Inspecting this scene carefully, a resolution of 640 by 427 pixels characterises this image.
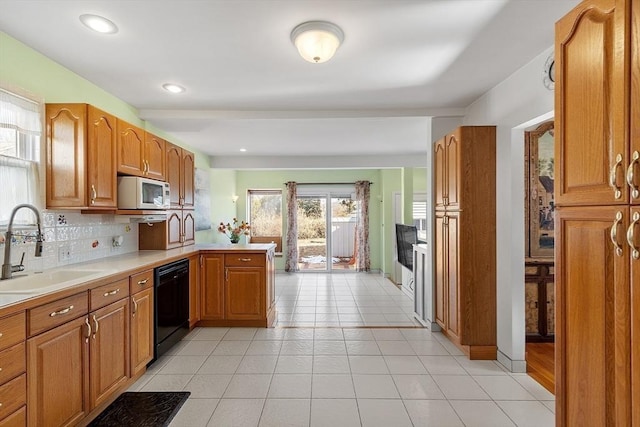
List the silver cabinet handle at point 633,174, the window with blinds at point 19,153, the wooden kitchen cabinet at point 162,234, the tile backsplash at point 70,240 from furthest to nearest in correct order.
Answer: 1. the wooden kitchen cabinet at point 162,234
2. the tile backsplash at point 70,240
3. the window with blinds at point 19,153
4. the silver cabinet handle at point 633,174

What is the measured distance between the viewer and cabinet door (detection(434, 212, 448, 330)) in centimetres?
337

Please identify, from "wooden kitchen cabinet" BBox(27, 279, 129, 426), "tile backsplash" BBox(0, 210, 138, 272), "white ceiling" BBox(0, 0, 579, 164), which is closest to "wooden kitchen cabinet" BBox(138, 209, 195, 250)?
"tile backsplash" BBox(0, 210, 138, 272)

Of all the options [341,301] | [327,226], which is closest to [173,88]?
[341,301]

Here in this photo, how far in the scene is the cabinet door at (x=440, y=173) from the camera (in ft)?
11.1

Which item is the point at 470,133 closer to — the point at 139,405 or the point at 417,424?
the point at 417,424

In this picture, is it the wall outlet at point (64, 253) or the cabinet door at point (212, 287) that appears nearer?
the wall outlet at point (64, 253)

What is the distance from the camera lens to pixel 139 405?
7.57 ft

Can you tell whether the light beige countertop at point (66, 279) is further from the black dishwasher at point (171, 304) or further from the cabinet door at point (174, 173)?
the cabinet door at point (174, 173)

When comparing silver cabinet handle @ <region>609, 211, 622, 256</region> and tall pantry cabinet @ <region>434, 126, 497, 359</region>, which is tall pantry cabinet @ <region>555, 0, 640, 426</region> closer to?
silver cabinet handle @ <region>609, 211, 622, 256</region>

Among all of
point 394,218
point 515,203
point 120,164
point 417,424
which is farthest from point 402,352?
point 394,218

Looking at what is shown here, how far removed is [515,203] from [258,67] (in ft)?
7.86

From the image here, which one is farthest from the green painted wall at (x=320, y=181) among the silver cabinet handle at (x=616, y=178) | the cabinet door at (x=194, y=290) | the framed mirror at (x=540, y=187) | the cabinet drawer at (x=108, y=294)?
the silver cabinet handle at (x=616, y=178)

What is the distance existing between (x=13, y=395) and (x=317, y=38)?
2428 millimetres

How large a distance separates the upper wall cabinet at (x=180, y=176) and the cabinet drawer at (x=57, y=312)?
200 cm
